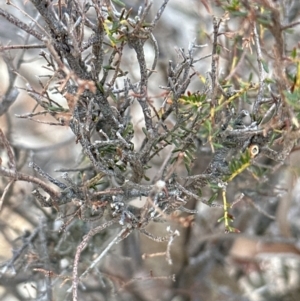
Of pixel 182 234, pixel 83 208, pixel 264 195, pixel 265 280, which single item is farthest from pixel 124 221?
pixel 265 280

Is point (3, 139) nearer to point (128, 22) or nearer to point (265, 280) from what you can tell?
point (128, 22)

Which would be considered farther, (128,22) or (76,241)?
(76,241)

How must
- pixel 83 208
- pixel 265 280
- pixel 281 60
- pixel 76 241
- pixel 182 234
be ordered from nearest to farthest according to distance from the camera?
pixel 281 60, pixel 83 208, pixel 76 241, pixel 182 234, pixel 265 280

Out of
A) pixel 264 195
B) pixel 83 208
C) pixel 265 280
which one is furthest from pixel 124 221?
pixel 265 280

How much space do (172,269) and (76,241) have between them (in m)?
0.50

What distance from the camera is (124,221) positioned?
49cm

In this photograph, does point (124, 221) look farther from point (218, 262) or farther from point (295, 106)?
point (218, 262)

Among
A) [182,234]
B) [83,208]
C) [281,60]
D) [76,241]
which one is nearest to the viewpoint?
[281,60]

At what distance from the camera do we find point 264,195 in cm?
76

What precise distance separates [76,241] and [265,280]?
743 mm

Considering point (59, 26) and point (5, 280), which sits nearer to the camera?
point (59, 26)

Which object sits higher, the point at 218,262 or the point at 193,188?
the point at 193,188

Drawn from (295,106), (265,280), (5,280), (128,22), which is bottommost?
(265,280)

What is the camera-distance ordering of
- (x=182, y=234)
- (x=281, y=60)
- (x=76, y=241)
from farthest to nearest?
1. (x=182, y=234)
2. (x=76, y=241)
3. (x=281, y=60)
